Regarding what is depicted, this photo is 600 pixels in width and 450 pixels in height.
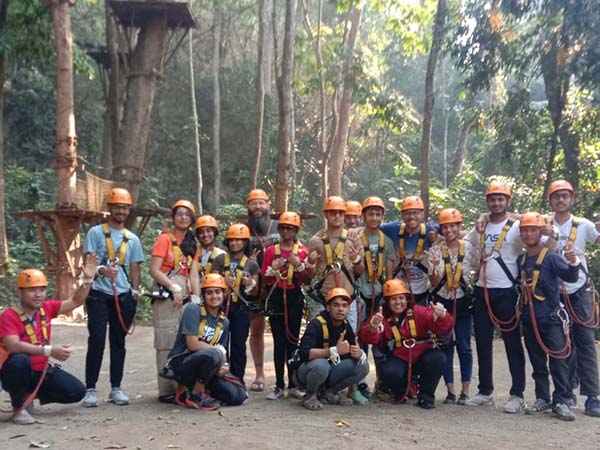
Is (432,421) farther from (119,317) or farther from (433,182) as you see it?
(433,182)

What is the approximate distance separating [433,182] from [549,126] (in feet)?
23.4

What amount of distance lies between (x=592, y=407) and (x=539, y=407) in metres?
0.46

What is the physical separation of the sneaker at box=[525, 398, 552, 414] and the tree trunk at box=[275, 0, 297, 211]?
637 centimetres

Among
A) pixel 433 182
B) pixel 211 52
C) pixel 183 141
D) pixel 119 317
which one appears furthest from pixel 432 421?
pixel 211 52

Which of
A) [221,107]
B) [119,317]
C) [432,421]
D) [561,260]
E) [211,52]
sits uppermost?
[211,52]

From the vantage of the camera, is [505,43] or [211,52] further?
[211,52]

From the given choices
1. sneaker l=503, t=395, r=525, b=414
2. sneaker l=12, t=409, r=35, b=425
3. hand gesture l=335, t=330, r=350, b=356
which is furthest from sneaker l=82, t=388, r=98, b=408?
sneaker l=503, t=395, r=525, b=414

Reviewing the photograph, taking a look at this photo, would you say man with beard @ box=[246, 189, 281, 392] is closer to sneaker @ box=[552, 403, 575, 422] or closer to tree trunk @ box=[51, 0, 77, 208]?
sneaker @ box=[552, 403, 575, 422]

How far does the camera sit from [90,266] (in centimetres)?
551

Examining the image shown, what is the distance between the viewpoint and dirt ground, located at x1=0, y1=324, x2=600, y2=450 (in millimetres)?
4785

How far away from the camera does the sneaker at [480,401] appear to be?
20.5 ft

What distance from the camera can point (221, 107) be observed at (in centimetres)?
2692

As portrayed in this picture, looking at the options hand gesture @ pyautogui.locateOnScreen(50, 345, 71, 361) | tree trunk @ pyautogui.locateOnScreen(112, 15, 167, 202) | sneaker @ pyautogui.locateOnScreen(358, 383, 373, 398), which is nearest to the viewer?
hand gesture @ pyautogui.locateOnScreen(50, 345, 71, 361)

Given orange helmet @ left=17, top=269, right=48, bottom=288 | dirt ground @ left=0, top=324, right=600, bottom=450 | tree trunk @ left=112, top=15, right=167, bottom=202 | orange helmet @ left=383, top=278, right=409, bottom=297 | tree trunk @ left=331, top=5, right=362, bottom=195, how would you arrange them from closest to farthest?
dirt ground @ left=0, top=324, right=600, bottom=450 < orange helmet @ left=17, top=269, right=48, bottom=288 < orange helmet @ left=383, top=278, right=409, bottom=297 < tree trunk @ left=112, top=15, right=167, bottom=202 < tree trunk @ left=331, top=5, right=362, bottom=195
